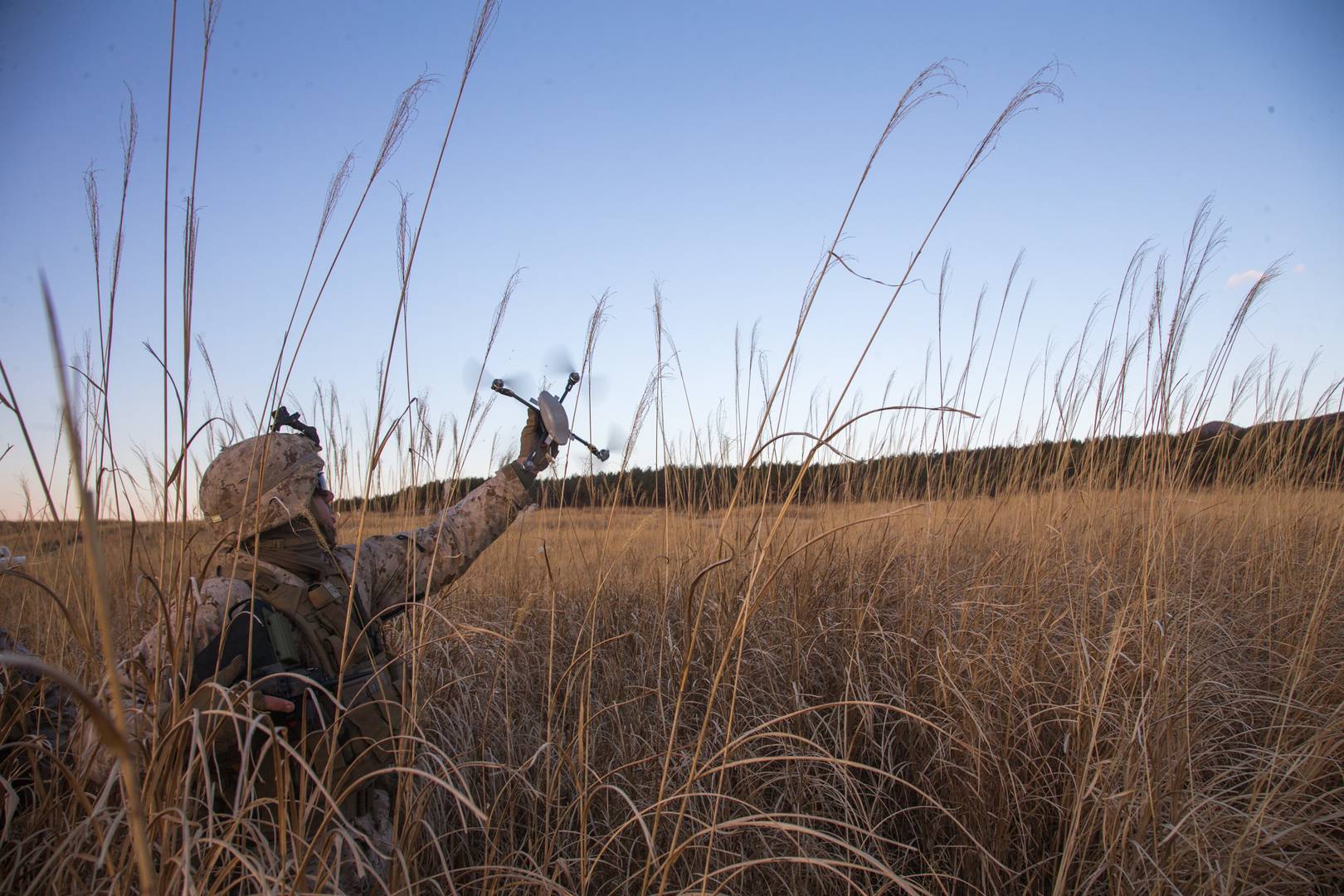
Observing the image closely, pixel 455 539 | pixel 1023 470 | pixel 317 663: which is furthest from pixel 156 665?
pixel 1023 470

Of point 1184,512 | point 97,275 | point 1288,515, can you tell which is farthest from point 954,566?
point 97,275

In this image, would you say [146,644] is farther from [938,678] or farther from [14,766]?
[938,678]

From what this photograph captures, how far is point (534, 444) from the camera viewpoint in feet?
8.48

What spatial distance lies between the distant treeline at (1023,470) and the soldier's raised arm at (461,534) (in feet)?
1.41

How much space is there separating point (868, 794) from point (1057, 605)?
3.27 feet

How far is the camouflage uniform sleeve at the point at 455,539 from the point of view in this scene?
2.42 meters

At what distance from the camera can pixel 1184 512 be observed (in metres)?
4.27

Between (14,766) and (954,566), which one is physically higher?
(954,566)

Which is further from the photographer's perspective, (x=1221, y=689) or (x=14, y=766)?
(x=1221, y=689)

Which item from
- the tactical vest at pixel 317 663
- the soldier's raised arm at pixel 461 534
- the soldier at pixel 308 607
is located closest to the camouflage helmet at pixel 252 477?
the soldier at pixel 308 607

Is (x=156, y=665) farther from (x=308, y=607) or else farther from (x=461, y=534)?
(x=461, y=534)

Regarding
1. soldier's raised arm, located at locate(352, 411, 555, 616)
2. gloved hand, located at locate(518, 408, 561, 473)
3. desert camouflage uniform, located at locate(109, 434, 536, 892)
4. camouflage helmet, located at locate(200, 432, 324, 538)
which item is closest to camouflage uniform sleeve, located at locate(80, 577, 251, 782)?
desert camouflage uniform, located at locate(109, 434, 536, 892)

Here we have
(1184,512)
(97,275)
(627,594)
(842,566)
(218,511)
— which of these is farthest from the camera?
(1184,512)

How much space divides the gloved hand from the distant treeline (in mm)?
384
